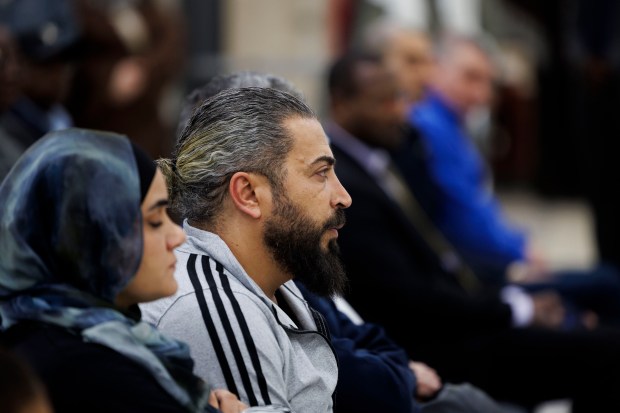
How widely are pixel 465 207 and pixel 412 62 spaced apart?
36.0 inches

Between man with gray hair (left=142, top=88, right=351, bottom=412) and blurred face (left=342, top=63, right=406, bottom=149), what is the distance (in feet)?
7.27

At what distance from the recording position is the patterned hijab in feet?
8.14

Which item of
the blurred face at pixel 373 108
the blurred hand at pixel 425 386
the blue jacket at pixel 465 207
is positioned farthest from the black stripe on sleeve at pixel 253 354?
the blue jacket at pixel 465 207

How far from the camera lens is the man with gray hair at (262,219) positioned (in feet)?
9.45

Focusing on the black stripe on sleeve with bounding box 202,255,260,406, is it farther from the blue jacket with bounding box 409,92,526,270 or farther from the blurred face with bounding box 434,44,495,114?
the blurred face with bounding box 434,44,495,114

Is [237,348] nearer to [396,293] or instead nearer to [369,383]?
[369,383]

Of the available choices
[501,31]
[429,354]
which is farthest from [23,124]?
[501,31]

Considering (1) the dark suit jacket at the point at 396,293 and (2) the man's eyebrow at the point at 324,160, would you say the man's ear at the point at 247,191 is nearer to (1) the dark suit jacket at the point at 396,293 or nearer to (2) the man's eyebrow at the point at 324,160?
(2) the man's eyebrow at the point at 324,160

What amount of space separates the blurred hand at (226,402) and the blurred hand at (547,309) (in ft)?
9.17

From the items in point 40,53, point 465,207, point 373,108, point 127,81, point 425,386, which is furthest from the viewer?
point 127,81

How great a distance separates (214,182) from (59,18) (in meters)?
3.12

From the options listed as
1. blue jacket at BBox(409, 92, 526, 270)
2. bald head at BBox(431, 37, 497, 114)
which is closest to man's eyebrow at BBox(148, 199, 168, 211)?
blue jacket at BBox(409, 92, 526, 270)

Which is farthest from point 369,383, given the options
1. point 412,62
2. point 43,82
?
point 412,62

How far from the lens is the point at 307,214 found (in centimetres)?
296
